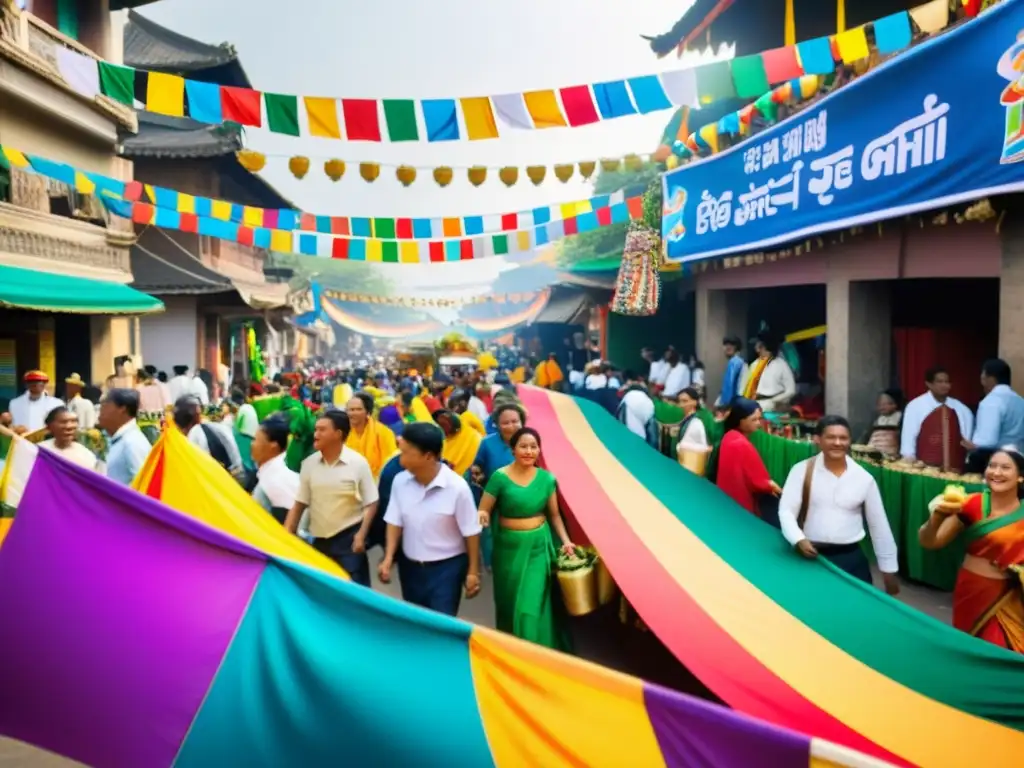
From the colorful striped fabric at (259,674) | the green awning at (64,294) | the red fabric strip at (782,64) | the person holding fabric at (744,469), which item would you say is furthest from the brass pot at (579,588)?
the green awning at (64,294)

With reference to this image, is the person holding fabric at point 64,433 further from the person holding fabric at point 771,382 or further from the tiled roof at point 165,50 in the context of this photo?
the tiled roof at point 165,50

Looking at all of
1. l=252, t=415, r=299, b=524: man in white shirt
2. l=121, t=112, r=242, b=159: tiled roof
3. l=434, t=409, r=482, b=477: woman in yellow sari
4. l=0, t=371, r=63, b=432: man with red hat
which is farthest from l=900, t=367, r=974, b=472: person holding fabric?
l=121, t=112, r=242, b=159: tiled roof

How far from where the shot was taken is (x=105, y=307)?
559 inches

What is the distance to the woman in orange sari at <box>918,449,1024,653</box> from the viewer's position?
14.5 ft

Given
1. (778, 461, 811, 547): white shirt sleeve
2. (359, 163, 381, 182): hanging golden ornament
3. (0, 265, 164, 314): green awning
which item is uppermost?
(359, 163, 381, 182): hanging golden ornament

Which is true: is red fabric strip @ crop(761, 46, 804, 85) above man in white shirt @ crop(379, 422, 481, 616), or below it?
above

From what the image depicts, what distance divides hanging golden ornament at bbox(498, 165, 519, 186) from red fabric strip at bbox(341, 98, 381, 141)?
360 centimetres

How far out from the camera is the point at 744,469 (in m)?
6.53

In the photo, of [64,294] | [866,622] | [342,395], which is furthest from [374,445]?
[342,395]

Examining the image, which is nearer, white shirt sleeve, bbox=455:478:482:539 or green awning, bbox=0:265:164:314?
white shirt sleeve, bbox=455:478:482:539

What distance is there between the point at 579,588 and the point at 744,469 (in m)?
1.79

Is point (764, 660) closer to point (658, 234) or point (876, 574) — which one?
point (876, 574)

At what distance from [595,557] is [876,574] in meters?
4.07

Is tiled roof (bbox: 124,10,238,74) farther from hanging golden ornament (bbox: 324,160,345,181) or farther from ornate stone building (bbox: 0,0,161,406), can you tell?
hanging golden ornament (bbox: 324,160,345,181)
